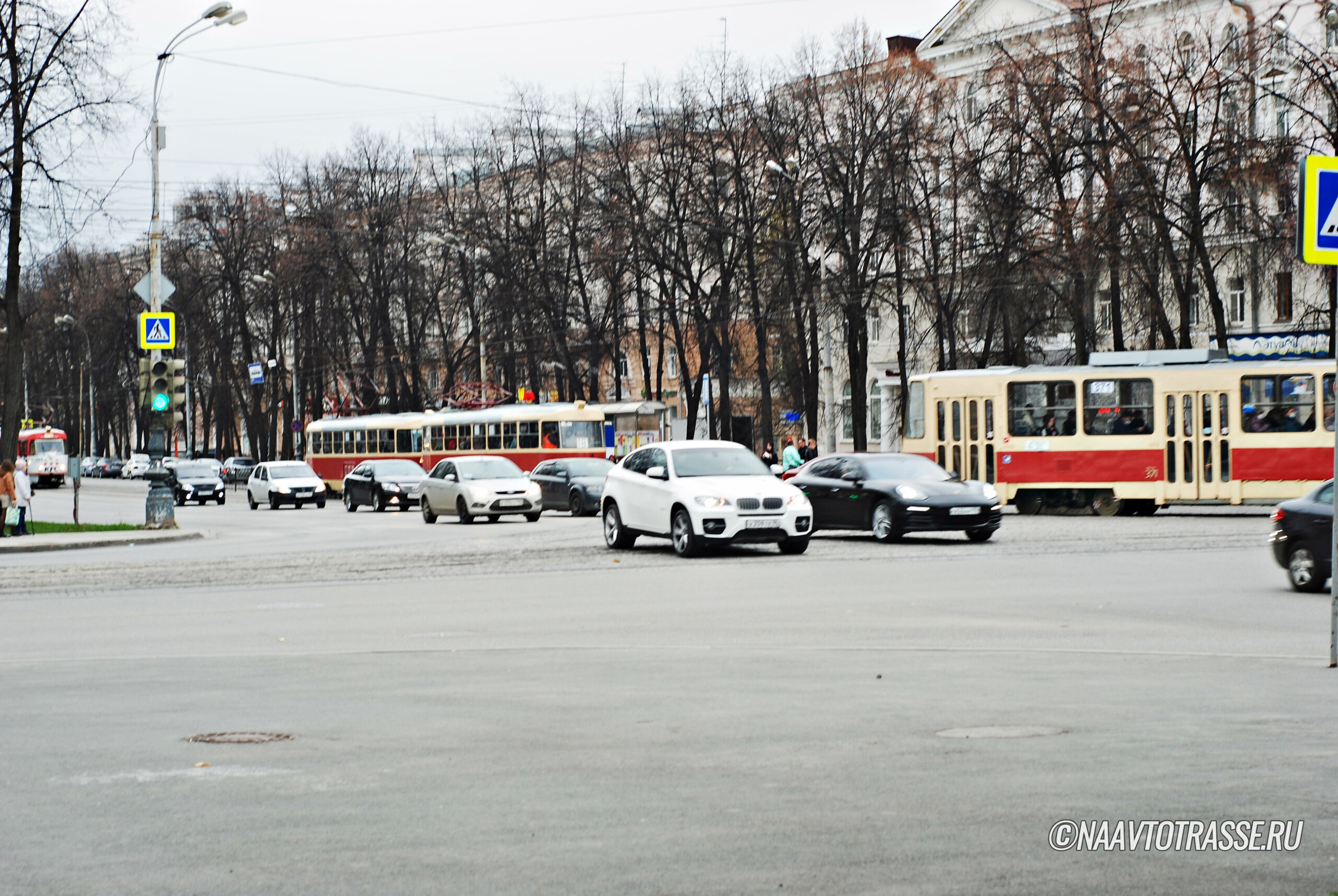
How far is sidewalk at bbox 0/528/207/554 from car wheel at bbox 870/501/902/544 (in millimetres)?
14093

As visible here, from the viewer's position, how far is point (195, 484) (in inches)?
2365

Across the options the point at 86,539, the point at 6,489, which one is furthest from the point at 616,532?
the point at 6,489

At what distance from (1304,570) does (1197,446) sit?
17590 mm

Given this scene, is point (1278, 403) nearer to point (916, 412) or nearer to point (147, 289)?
point (916, 412)

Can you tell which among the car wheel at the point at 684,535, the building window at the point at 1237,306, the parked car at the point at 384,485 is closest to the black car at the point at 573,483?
the parked car at the point at 384,485

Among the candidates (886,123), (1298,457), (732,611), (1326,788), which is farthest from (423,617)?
(886,123)

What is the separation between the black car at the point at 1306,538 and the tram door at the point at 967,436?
62.1ft

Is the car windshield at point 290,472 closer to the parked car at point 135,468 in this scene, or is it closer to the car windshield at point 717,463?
the car windshield at point 717,463

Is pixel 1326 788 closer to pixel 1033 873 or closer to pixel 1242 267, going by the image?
pixel 1033 873

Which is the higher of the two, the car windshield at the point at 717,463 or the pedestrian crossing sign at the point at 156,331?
the pedestrian crossing sign at the point at 156,331

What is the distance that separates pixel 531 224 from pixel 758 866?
5749 centimetres

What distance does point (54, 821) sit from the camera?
6.38m

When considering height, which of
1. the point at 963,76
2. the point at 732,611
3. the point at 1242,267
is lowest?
the point at 732,611

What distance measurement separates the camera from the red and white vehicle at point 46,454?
3415 inches
